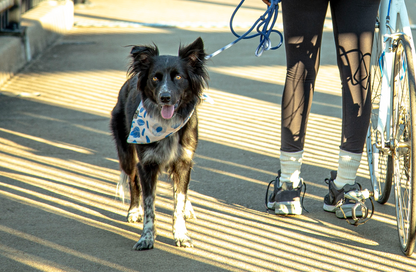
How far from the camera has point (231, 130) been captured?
527 centimetres

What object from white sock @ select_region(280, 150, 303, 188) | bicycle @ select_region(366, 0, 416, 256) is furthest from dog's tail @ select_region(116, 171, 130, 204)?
bicycle @ select_region(366, 0, 416, 256)

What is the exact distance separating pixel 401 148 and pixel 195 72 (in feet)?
4.55

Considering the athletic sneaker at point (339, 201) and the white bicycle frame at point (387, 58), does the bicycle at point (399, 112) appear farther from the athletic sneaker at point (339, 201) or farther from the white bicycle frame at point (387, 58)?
Answer: the athletic sneaker at point (339, 201)

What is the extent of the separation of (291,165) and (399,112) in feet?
2.70

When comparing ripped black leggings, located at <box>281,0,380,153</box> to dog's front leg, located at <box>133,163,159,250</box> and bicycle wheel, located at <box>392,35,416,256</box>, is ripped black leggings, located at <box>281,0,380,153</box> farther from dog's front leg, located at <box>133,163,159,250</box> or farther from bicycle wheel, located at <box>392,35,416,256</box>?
dog's front leg, located at <box>133,163,159,250</box>

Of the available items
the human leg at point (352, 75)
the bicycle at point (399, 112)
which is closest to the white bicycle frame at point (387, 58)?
the bicycle at point (399, 112)

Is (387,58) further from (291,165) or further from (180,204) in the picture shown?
(180,204)

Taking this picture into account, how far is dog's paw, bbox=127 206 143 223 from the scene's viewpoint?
3383mm

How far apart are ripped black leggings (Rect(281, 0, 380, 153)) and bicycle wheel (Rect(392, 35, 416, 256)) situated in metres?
0.23

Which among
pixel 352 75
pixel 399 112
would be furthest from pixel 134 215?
pixel 399 112

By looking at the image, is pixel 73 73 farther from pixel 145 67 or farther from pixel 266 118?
pixel 145 67

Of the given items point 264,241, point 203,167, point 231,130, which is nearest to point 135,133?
point 264,241

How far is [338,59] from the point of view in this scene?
3287mm

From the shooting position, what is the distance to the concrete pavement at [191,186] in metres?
2.91
